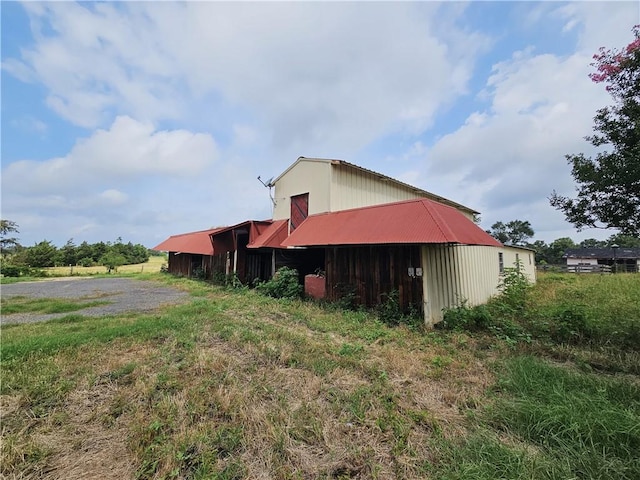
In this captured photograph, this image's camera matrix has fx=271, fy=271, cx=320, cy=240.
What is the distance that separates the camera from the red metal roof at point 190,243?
17.5 meters

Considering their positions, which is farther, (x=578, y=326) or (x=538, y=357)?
(x=578, y=326)

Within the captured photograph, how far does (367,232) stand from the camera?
7691 millimetres

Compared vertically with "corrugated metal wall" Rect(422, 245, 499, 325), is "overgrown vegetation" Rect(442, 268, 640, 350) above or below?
below

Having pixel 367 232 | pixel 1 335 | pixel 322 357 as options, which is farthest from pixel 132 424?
pixel 367 232

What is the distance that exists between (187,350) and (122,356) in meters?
1.05

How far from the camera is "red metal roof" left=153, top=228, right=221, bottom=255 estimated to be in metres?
17.5

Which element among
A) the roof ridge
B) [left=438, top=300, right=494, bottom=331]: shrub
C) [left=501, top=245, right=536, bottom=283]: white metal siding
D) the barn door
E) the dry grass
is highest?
the barn door

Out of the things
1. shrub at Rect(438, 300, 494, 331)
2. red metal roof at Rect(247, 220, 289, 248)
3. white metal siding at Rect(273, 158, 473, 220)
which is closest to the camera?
shrub at Rect(438, 300, 494, 331)

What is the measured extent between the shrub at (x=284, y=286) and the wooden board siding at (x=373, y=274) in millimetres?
1689

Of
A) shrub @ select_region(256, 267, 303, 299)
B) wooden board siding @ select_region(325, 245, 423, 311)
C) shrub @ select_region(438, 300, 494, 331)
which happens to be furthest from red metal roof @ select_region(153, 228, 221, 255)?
shrub @ select_region(438, 300, 494, 331)

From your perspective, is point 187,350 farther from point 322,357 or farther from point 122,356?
point 322,357

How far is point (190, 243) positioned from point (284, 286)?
12.7 m

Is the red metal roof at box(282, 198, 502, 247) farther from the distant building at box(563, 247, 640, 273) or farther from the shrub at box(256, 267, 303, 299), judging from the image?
the distant building at box(563, 247, 640, 273)

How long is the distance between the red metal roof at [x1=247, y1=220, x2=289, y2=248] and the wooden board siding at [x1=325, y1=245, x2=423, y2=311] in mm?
3181
